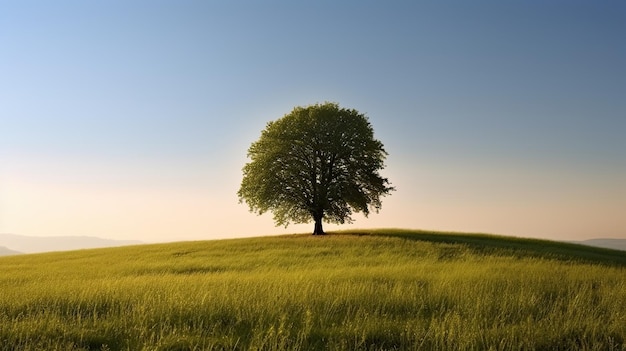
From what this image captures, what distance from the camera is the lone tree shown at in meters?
40.8

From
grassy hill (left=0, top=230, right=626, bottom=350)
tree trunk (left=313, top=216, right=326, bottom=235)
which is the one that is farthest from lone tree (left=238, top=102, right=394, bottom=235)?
grassy hill (left=0, top=230, right=626, bottom=350)

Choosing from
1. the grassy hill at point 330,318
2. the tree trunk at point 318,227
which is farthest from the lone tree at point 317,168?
the grassy hill at point 330,318

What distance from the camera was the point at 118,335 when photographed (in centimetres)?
845

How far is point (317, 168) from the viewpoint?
137 feet

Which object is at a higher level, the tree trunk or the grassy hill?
the tree trunk

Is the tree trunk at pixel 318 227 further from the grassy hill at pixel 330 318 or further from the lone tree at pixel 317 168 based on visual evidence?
the grassy hill at pixel 330 318

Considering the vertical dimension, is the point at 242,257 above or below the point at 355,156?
below

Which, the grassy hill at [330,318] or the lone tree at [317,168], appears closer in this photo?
the grassy hill at [330,318]

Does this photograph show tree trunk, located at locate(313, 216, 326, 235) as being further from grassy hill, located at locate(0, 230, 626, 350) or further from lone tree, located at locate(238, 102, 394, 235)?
grassy hill, located at locate(0, 230, 626, 350)

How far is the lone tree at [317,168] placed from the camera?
40.8 m

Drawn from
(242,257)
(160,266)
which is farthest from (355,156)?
(160,266)

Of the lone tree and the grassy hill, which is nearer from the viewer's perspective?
the grassy hill

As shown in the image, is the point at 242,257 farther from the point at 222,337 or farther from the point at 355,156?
the point at 222,337

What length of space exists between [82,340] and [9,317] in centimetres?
361
